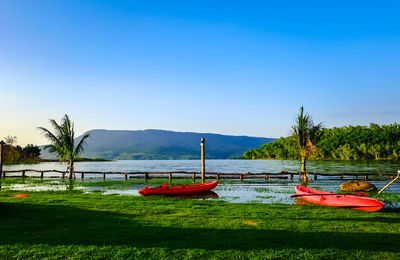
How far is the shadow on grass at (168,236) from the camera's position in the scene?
7219 millimetres

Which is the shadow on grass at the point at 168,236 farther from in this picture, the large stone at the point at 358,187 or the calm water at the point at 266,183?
the large stone at the point at 358,187

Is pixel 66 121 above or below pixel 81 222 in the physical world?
above

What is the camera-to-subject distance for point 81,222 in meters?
9.88

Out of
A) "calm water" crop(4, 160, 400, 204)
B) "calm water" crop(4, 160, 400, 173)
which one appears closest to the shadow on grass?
"calm water" crop(4, 160, 400, 204)

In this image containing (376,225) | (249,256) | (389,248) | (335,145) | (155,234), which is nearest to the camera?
(249,256)

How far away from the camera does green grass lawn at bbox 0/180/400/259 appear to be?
6625mm

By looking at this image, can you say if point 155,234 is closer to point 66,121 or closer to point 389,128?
point 66,121

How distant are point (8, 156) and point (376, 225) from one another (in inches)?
3837

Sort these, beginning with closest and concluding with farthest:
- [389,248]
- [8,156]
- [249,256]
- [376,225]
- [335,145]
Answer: [249,256] → [389,248] → [376,225] → [8,156] → [335,145]

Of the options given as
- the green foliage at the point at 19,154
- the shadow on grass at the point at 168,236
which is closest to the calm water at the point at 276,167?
the green foliage at the point at 19,154

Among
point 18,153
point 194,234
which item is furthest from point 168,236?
point 18,153

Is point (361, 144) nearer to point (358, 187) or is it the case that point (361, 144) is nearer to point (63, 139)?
point (358, 187)

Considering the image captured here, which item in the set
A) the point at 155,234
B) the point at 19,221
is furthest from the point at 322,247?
the point at 19,221

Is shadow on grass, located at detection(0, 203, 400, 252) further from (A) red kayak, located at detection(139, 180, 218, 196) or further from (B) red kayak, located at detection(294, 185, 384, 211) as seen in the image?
(A) red kayak, located at detection(139, 180, 218, 196)
